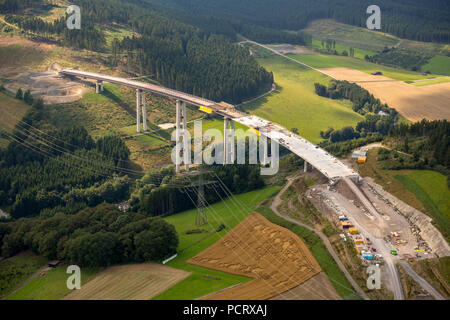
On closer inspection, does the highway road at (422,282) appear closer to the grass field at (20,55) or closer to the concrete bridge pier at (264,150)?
the concrete bridge pier at (264,150)

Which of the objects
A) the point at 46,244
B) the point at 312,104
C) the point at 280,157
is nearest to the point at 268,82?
the point at 312,104

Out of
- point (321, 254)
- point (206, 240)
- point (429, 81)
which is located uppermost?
point (429, 81)

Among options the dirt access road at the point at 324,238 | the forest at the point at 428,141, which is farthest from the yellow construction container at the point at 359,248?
the forest at the point at 428,141

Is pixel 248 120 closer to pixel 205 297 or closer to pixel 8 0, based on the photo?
pixel 205 297

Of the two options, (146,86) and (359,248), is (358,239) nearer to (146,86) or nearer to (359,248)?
(359,248)

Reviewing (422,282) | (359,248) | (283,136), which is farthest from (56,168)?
(422,282)

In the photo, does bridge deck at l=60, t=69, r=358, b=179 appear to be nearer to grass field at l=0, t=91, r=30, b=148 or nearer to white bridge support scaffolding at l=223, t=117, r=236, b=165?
white bridge support scaffolding at l=223, t=117, r=236, b=165

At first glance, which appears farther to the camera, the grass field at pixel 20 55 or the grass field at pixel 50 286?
the grass field at pixel 20 55
